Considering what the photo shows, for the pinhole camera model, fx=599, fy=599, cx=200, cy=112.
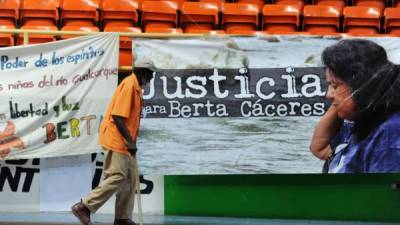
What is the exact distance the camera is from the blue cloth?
675cm

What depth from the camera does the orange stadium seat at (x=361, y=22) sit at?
31.3ft

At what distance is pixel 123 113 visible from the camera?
5.85m

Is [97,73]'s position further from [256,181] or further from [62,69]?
[256,181]

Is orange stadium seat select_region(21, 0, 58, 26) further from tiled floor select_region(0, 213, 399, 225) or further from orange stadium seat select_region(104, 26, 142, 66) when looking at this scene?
tiled floor select_region(0, 213, 399, 225)

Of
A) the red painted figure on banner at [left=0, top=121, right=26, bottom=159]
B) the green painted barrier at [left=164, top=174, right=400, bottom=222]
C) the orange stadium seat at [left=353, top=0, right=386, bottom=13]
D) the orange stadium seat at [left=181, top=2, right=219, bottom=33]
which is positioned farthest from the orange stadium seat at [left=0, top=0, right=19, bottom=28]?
the orange stadium seat at [left=353, top=0, right=386, bottom=13]

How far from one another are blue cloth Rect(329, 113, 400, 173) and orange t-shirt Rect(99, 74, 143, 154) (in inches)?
91.6

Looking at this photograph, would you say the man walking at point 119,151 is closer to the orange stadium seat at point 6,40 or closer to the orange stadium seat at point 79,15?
A: the orange stadium seat at point 6,40

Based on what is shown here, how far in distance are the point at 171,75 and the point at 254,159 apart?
1367 millimetres

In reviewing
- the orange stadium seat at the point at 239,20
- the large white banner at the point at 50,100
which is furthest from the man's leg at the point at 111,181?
the orange stadium seat at the point at 239,20

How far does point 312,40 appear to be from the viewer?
6.92 m

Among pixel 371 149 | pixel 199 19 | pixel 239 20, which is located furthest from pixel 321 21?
pixel 371 149

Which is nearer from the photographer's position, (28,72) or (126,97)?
(126,97)

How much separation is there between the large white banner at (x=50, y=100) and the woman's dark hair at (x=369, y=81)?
2.79 metres

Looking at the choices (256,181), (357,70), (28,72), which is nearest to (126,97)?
(28,72)
